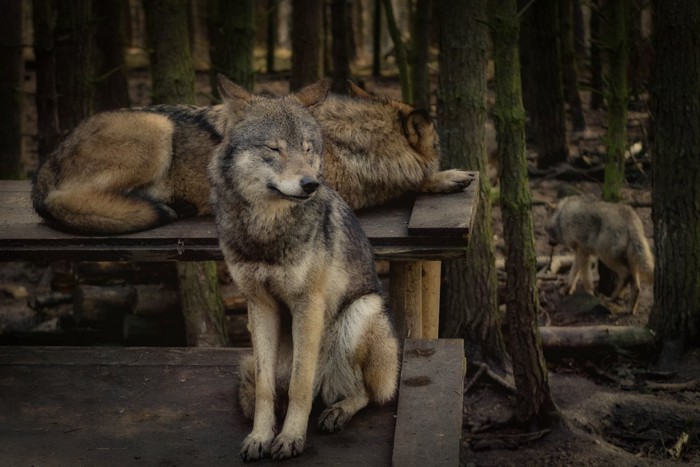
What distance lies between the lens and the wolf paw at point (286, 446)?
12.4ft

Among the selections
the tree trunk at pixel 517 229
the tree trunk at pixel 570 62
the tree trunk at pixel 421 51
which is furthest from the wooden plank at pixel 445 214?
the tree trunk at pixel 570 62

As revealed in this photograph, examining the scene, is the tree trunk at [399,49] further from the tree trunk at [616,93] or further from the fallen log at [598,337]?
the fallen log at [598,337]

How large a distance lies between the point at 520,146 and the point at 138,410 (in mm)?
3604

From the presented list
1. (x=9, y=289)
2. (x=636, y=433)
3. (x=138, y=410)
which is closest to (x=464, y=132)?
(x=636, y=433)

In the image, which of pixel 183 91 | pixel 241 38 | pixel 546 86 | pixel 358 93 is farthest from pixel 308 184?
pixel 546 86

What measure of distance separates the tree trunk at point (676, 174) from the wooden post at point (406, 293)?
3.64 meters

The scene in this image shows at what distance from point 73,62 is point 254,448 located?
283 inches

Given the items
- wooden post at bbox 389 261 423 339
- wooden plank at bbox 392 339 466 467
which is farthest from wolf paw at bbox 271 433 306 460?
wooden post at bbox 389 261 423 339

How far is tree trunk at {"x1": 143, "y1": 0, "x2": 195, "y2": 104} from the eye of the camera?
7668 millimetres

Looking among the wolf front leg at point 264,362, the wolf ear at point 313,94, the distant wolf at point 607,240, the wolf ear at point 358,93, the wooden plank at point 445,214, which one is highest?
the wolf ear at point 313,94

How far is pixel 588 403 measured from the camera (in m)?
7.61

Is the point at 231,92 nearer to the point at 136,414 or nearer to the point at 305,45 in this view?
the point at 136,414

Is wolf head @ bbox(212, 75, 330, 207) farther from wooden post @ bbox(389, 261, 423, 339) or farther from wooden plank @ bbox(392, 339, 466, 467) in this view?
wooden post @ bbox(389, 261, 423, 339)

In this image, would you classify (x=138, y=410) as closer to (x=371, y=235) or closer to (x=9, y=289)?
(x=371, y=235)
